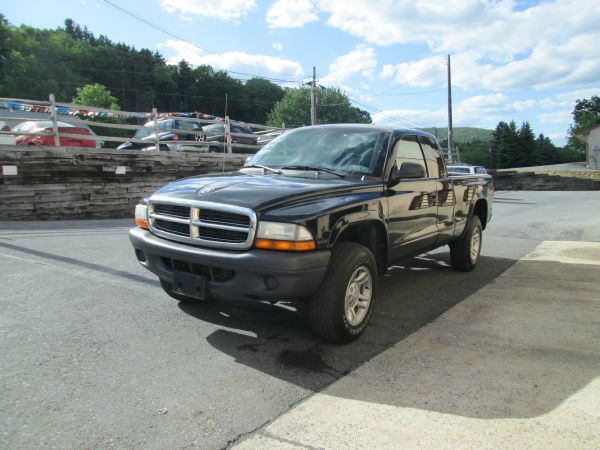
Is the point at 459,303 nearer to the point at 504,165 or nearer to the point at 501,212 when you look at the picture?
the point at 501,212

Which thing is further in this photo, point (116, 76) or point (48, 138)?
point (116, 76)

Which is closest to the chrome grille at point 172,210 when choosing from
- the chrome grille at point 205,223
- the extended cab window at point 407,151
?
the chrome grille at point 205,223

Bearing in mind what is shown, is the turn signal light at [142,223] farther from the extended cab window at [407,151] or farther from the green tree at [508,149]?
the green tree at [508,149]

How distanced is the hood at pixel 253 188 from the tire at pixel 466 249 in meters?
2.87

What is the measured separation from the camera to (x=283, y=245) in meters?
3.17

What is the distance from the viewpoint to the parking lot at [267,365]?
251cm

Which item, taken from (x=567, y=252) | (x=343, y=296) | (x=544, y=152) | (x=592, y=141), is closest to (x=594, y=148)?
(x=592, y=141)

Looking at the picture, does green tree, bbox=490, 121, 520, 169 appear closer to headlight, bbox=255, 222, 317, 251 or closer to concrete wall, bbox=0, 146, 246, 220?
concrete wall, bbox=0, 146, 246, 220

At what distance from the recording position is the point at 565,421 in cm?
266

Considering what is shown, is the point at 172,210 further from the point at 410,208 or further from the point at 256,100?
the point at 256,100

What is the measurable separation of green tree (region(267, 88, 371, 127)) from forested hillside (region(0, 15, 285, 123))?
17.7 m

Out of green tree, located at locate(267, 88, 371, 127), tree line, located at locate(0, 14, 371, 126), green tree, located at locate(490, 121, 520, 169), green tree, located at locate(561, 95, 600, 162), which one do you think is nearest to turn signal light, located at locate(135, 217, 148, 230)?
tree line, located at locate(0, 14, 371, 126)

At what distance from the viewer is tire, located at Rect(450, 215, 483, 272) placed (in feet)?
20.6

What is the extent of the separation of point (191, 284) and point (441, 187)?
3242 millimetres
